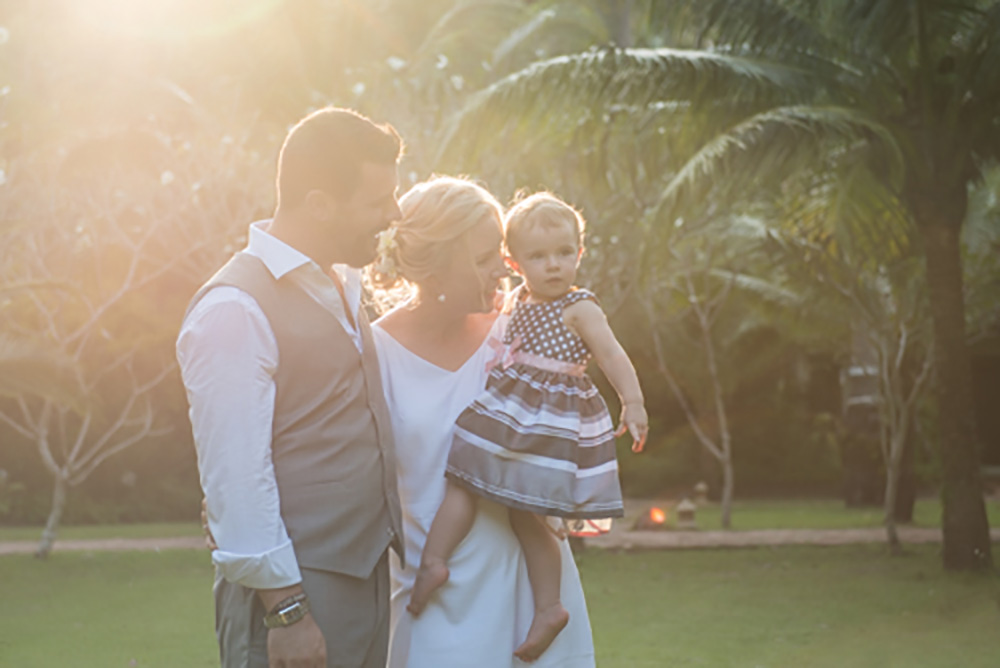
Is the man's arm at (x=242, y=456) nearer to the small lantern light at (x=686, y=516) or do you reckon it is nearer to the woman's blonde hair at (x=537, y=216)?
the woman's blonde hair at (x=537, y=216)

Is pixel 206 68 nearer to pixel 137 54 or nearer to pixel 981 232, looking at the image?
pixel 137 54

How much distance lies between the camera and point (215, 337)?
95.1 inches

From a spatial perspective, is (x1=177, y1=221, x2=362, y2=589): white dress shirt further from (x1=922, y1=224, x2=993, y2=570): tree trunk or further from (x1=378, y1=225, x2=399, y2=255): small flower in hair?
(x1=922, y1=224, x2=993, y2=570): tree trunk

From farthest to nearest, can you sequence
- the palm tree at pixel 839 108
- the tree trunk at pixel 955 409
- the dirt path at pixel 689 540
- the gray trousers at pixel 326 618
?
the dirt path at pixel 689 540 → the tree trunk at pixel 955 409 → the palm tree at pixel 839 108 → the gray trousers at pixel 326 618

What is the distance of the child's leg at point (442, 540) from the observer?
304 cm

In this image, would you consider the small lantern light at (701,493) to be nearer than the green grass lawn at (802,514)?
No

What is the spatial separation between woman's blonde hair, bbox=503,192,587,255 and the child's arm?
0.24 meters

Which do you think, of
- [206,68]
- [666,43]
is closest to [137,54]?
[206,68]

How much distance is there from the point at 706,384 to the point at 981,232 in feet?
22.8

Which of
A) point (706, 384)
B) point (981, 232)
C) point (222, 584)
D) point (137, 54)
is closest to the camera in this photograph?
point (222, 584)

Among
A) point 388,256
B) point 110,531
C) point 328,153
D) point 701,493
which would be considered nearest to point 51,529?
point 110,531

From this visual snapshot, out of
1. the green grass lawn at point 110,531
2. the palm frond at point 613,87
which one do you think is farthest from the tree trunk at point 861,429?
the green grass lawn at point 110,531

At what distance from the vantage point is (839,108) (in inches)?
441

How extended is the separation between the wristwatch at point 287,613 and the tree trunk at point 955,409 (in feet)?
35.5
